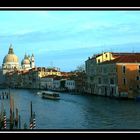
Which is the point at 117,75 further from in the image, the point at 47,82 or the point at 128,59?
the point at 47,82

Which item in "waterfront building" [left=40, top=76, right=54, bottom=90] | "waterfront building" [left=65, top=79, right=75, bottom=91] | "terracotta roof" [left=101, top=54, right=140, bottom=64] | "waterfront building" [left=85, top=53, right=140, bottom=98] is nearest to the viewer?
"terracotta roof" [left=101, top=54, right=140, bottom=64]

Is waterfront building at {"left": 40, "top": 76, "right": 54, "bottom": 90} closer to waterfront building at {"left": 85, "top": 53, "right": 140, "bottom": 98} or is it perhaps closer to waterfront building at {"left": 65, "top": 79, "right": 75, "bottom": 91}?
waterfront building at {"left": 65, "top": 79, "right": 75, "bottom": 91}

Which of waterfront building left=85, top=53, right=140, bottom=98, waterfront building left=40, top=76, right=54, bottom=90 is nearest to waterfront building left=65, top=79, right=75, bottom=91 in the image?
waterfront building left=40, top=76, right=54, bottom=90

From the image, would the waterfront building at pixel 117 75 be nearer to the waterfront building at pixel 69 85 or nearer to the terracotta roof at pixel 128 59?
the terracotta roof at pixel 128 59

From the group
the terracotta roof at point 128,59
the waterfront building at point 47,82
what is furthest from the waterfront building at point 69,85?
the terracotta roof at point 128,59

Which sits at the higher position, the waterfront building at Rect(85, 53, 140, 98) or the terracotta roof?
the terracotta roof

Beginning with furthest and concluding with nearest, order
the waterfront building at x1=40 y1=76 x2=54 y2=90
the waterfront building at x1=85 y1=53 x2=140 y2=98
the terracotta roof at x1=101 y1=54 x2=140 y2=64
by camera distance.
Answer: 1. the waterfront building at x1=40 y1=76 x2=54 y2=90
2. the waterfront building at x1=85 y1=53 x2=140 y2=98
3. the terracotta roof at x1=101 y1=54 x2=140 y2=64

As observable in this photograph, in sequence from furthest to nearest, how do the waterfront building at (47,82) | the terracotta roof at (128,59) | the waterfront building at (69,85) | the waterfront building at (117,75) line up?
the waterfront building at (47,82), the waterfront building at (69,85), the waterfront building at (117,75), the terracotta roof at (128,59)

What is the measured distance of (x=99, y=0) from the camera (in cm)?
91

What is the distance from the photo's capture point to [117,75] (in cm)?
1176

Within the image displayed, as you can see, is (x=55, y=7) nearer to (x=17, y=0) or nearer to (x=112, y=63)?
(x=17, y=0)

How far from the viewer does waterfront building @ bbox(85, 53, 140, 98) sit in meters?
11.0

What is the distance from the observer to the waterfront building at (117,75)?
11039 millimetres

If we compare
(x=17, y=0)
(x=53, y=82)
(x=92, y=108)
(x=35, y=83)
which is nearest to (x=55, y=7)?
(x=17, y=0)
